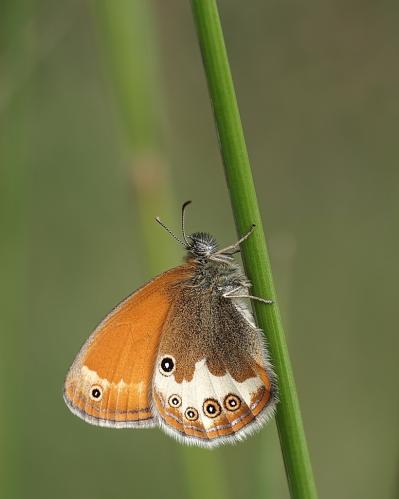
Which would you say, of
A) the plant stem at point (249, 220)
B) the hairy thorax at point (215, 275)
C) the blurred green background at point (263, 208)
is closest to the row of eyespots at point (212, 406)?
the hairy thorax at point (215, 275)

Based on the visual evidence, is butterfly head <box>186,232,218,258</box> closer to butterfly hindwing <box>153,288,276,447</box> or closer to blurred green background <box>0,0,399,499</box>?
butterfly hindwing <box>153,288,276,447</box>

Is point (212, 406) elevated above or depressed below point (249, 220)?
below

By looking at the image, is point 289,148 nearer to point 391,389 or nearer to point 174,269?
point 391,389

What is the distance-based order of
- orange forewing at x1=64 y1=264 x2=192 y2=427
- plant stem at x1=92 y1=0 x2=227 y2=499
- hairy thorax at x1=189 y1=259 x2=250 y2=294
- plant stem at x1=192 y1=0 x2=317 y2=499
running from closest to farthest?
plant stem at x1=192 y1=0 x2=317 y2=499 < plant stem at x1=92 y1=0 x2=227 y2=499 < orange forewing at x1=64 y1=264 x2=192 y2=427 < hairy thorax at x1=189 y1=259 x2=250 y2=294

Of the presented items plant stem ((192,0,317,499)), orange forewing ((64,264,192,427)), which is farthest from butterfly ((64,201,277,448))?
plant stem ((192,0,317,499))

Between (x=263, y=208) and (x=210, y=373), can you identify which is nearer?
(x=210, y=373)

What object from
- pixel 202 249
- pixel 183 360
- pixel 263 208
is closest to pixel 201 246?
pixel 202 249

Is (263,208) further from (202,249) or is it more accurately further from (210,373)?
(210,373)

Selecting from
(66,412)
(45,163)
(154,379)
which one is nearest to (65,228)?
(45,163)

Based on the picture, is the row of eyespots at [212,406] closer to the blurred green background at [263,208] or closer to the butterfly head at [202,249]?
the butterfly head at [202,249]
